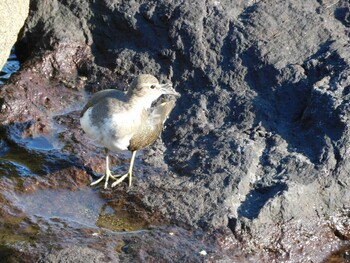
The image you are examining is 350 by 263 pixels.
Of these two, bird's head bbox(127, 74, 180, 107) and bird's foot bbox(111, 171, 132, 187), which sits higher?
bird's head bbox(127, 74, 180, 107)

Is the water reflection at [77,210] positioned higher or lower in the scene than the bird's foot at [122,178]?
lower

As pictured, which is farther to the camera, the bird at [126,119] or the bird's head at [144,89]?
the bird's head at [144,89]

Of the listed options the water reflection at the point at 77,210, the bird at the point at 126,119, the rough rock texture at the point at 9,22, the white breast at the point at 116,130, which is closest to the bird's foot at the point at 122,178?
the bird at the point at 126,119

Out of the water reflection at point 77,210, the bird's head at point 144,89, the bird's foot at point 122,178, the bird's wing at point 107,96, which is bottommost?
the water reflection at point 77,210

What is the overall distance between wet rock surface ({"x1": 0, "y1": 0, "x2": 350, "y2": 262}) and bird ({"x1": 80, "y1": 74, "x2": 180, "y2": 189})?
0.35 meters

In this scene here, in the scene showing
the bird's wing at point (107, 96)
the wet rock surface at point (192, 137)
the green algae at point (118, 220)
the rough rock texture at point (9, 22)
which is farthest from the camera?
the rough rock texture at point (9, 22)

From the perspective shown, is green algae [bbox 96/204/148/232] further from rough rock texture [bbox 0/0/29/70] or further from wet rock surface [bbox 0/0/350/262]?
rough rock texture [bbox 0/0/29/70]

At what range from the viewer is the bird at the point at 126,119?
6.16 metres

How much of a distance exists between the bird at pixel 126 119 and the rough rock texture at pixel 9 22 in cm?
145

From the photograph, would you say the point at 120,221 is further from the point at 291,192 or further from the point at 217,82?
the point at 217,82

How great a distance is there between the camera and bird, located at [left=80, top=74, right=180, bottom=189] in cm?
616

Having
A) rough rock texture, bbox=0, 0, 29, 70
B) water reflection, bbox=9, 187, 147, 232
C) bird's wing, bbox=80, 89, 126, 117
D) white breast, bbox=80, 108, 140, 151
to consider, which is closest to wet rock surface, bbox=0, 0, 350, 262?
water reflection, bbox=9, 187, 147, 232

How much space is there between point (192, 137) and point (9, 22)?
243 cm

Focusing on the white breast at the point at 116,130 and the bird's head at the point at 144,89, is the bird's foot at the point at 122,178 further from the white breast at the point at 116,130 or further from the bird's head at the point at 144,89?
the bird's head at the point at 144,89
